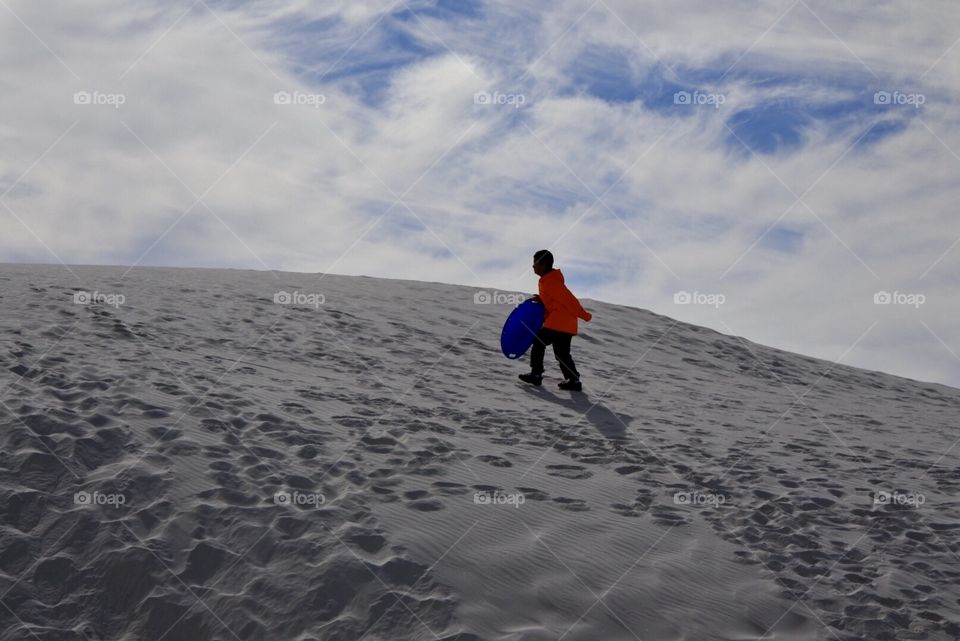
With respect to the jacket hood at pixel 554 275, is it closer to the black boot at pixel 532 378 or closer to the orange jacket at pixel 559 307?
the orange jacket at pixel 559 307

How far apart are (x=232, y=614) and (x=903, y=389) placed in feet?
44.6

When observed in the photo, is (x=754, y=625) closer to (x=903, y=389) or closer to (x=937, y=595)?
(x=937, y=595)

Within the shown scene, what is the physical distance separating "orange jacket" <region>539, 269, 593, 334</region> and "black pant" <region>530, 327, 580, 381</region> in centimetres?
8

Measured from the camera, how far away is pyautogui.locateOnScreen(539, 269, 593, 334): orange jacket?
9930mm

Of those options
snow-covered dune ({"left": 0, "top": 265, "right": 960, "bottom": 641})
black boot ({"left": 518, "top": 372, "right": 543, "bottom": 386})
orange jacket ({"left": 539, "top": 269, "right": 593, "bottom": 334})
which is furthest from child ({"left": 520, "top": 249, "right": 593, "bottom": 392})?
snow-covered dune ({"left": 0, "top": 265, "right": 960, "bottom": 641})

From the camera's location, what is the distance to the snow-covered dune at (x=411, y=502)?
4.73 meters

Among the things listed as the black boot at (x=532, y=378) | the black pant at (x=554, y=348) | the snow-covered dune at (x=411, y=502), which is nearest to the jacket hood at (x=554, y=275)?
the black pant at (x=554, y=348)

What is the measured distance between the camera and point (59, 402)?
6.73 m

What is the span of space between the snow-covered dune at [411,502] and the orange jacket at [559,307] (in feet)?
2.64

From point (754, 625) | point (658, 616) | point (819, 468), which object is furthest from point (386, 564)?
point (819, 468)

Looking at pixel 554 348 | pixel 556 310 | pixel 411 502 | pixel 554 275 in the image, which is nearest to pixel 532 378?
pixel 554 348

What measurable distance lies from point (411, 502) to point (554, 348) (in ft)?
15.0

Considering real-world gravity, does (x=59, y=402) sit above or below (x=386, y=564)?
above

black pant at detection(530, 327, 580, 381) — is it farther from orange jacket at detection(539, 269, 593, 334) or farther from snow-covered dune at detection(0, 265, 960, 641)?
snow-covered dune at detection(0, 265, 960, 641)
